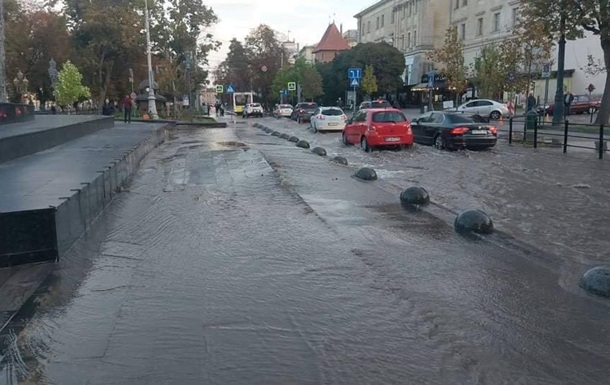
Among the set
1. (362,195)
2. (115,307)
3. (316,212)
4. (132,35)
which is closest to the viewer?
(115,307)

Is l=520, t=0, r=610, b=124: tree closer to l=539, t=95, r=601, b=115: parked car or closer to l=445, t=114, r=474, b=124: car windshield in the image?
l=445, t=114, r=474, b=124: car windshield

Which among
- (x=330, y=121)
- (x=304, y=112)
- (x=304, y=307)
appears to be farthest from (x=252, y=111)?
(x=304, y=307)

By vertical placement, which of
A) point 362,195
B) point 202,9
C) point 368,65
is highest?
point 202,9

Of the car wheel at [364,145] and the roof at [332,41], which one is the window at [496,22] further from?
the roof at [332,41]

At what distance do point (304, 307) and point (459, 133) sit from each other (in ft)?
56.0

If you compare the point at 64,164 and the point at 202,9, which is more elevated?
the point at 202,9

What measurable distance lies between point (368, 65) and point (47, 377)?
69.9 m

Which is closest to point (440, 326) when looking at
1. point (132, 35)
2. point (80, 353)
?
point (80, 353)

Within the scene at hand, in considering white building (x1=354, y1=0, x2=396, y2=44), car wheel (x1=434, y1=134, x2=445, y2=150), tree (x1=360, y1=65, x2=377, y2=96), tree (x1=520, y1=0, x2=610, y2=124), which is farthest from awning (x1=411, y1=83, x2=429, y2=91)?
car wheel (x1=434, y1=134, x2=445, y2=150)

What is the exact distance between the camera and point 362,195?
1166 centimetres

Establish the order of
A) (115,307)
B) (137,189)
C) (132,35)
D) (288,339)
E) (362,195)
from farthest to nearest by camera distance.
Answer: (132,35) → (137,189) → (362,195) → (115,307) → (288,339)

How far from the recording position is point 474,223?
8391 mm

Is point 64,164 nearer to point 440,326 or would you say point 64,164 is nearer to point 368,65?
point 440,326

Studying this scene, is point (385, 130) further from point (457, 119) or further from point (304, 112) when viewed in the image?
point (304, 112)
